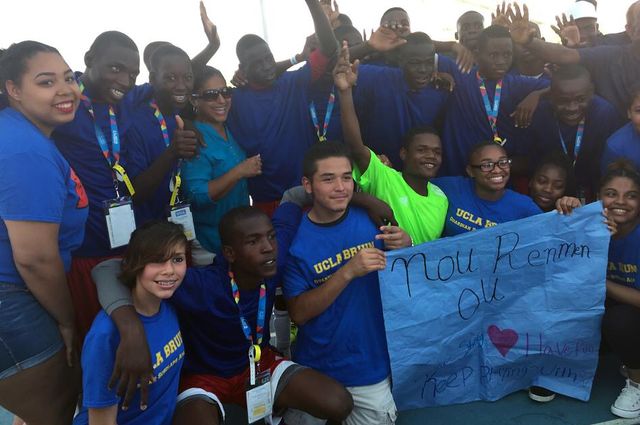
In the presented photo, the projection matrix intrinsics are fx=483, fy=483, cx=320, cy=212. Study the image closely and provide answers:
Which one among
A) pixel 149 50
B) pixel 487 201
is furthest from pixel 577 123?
pixel 149 50

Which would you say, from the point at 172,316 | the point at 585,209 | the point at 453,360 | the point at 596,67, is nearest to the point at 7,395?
the point at 172,316

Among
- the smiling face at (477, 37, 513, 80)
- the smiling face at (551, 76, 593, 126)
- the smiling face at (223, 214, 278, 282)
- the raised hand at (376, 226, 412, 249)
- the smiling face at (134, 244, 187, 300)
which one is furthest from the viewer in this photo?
the smiling face at (477, 37, 513, 80)

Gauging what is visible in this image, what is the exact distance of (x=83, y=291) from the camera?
9.46ft

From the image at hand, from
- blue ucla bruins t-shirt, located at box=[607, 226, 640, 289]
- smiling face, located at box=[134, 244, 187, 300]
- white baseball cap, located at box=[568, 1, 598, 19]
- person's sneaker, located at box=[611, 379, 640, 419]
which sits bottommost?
person's sneaker, located at box=[611, 379, 640, 419]

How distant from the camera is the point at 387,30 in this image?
12.9 feet

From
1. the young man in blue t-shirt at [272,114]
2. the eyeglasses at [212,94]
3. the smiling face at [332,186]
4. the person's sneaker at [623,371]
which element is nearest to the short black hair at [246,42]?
the young man in blue t-shirt at [272,114]

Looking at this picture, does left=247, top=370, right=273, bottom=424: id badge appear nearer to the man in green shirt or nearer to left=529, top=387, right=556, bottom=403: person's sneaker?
the man in green shirt

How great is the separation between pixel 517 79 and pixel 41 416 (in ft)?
12.6

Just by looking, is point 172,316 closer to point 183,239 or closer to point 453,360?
point 183,239

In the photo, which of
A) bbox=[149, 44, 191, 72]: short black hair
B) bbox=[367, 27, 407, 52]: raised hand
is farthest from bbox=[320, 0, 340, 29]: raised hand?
bbox=[149, 44, 191, 72]: short black hair

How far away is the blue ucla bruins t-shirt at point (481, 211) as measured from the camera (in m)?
3.20

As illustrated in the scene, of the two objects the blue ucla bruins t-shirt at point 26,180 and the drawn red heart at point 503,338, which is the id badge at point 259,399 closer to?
the blue ucla bruins t-shirt at point 26,180

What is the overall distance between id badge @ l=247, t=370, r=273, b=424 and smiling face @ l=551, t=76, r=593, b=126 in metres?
2.88

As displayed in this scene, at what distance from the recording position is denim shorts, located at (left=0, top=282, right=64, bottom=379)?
211 cm
